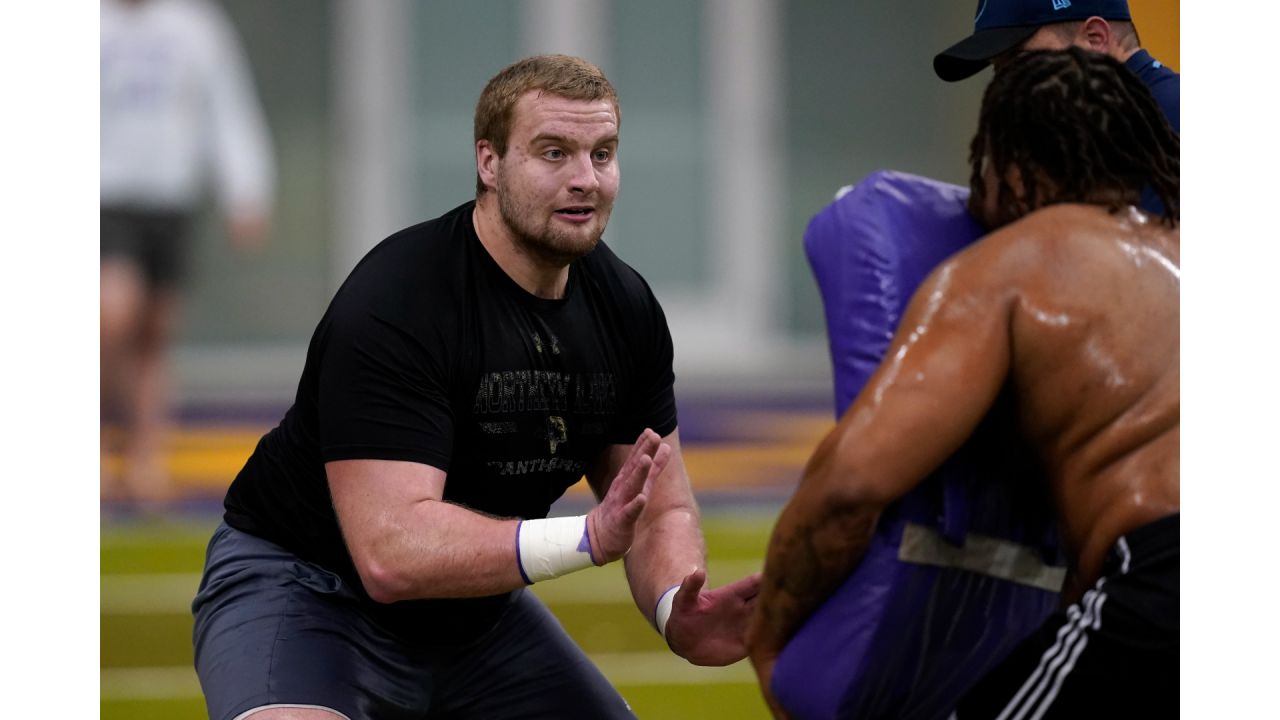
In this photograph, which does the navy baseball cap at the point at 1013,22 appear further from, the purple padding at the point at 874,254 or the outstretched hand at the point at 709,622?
the outstretched hand at the point at 709,622

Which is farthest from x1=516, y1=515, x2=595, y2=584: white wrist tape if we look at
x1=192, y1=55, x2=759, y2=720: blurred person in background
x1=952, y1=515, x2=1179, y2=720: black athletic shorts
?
x1=952, y1=515, x2=1179, y2=720: black athletic shorts

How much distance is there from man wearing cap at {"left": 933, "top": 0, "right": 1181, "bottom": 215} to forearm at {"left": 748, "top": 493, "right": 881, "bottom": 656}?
865 mm

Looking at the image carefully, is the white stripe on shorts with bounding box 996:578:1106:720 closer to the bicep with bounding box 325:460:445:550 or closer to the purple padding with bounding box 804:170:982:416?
A: the purple padding with bounding box 804:170:982:416

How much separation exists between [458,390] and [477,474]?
6.0 inches

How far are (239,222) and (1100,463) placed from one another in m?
5.26

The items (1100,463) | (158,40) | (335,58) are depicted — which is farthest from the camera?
(335,58)

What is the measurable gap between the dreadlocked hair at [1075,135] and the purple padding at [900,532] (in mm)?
154

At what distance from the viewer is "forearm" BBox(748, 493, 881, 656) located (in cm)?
200

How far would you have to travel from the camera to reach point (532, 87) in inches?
103

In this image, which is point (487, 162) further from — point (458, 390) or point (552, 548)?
point (552, 548)

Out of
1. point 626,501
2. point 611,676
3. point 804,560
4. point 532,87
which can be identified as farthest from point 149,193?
point 804,560
